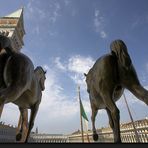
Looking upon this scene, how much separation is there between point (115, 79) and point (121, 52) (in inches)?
17.6

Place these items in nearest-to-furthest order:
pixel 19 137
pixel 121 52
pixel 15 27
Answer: pixel 121 52, pixel 19 137, pixel 15 27

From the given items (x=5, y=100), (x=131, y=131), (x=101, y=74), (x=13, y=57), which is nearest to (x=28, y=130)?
(x=5, y=100)

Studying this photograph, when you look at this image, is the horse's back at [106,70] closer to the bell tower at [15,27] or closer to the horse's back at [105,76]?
the horse's back at [105,76]

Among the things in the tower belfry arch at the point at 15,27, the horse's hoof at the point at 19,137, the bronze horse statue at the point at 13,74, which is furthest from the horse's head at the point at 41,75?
the tower belfry arch at the point at 15,27

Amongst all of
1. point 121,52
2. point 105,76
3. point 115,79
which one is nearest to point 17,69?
point 105,76

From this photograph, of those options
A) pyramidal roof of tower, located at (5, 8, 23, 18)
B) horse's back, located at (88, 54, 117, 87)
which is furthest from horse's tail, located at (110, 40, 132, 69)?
pyramidal roof of tower, located at (5, 8, 23, 18)

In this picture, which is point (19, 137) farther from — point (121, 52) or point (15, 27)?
point (15, 27)

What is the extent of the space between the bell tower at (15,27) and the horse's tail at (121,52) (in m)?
41.7

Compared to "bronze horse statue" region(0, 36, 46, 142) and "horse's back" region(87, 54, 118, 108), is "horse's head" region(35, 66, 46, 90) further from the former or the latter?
"horse's back" region(87, 54, 118, 108)

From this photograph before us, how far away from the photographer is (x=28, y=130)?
381cm

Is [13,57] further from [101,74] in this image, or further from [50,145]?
[50,145]

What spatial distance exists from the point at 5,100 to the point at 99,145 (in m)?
1.41

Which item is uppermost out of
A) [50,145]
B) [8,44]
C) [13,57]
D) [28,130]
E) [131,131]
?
[131,131]

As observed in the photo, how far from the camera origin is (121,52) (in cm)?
344
